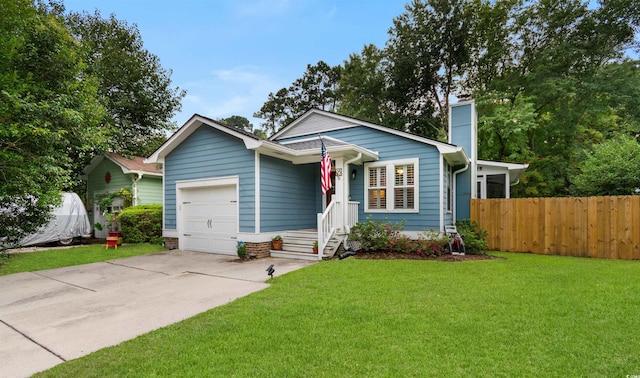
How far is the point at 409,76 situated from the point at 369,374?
20340mm

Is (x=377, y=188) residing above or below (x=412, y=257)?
above

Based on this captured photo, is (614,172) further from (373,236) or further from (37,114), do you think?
(37,114)

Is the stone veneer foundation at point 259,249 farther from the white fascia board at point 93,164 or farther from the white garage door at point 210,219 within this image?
the white fascia board at point 93,164

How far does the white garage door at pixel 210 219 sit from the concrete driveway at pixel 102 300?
1.10 meters

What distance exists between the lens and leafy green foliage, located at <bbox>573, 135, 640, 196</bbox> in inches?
384

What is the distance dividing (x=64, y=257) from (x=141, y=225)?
299cm

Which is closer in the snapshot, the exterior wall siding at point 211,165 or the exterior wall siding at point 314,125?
the exterior wall siding at point 211,165

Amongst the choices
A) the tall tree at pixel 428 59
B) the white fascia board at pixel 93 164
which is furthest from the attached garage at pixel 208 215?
the tall tree at pixel 428 59

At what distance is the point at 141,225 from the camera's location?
1194 centimetres

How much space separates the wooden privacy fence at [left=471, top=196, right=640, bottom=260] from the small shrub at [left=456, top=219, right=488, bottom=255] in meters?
0.64

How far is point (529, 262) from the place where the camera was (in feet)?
23.6

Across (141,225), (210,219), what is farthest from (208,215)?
(141,225)

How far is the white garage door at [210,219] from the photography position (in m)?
9.18

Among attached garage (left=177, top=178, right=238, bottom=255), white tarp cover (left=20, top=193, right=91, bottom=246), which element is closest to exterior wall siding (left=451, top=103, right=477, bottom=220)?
attached garage (left=177, top=178, right=238, bottom=255)
